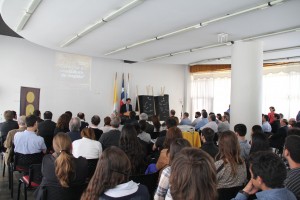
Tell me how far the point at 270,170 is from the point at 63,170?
6.07 feet

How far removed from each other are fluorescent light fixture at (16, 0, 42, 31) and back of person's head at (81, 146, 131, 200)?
400cm

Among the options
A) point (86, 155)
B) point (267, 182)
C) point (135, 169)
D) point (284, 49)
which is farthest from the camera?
point (284, 49)

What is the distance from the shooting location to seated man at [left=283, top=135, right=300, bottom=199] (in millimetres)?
2281

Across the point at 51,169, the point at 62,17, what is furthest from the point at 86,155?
the point at 62,17

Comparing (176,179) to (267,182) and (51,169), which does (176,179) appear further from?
(51,169)

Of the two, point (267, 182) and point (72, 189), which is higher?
point (267, 182)

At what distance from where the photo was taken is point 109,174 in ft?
6.10

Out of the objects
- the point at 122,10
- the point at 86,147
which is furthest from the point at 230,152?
the point at 122,10

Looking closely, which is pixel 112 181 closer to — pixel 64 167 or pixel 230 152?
pixel 64 167

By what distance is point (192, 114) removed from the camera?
14.0 m

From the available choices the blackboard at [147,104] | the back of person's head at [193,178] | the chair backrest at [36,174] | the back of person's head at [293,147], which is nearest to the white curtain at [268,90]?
the blackboard at [147,104]

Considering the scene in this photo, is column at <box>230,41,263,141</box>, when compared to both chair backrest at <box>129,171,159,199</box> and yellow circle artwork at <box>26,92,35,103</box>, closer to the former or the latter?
chair backrest at <box>129,171,159,199</box>

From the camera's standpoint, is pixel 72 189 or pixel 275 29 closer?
pixel 72 189

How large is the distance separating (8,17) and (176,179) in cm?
574
